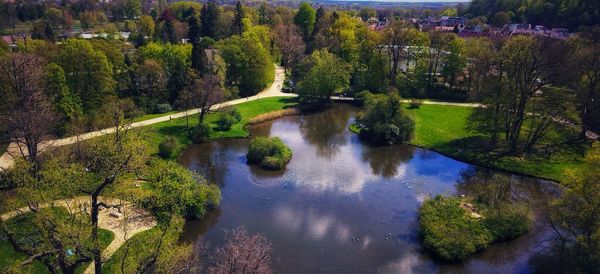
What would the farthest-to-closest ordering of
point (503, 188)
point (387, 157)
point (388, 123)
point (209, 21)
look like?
point (209, 21)
point (388, 123)
point (387, 157)
point (503, 188)

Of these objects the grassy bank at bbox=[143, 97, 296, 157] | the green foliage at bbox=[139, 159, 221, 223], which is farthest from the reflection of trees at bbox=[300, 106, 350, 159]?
the green foliage at bbox=[139, 159, 221, 223]

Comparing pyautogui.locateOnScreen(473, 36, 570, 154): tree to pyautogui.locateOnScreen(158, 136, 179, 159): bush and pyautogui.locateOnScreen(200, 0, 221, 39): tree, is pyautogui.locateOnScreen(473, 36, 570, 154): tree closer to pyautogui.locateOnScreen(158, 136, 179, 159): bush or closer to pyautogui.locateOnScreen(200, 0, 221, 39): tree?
pyautogui.locateOnScreen(158, 136, 179, 159): bush

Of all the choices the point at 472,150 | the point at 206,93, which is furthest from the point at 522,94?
the point at 206,93

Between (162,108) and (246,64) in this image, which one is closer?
(162,108)

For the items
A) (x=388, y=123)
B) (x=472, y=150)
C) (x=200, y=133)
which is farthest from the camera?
(x=388, y=123)

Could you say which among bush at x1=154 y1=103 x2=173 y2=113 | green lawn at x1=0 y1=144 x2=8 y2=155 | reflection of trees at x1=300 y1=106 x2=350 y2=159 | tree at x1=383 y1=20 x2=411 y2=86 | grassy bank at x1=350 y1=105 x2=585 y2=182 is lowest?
reflection of trees at x1=300 y1=106 x2=350 y2=159

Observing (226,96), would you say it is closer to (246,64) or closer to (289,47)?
(246,64)
